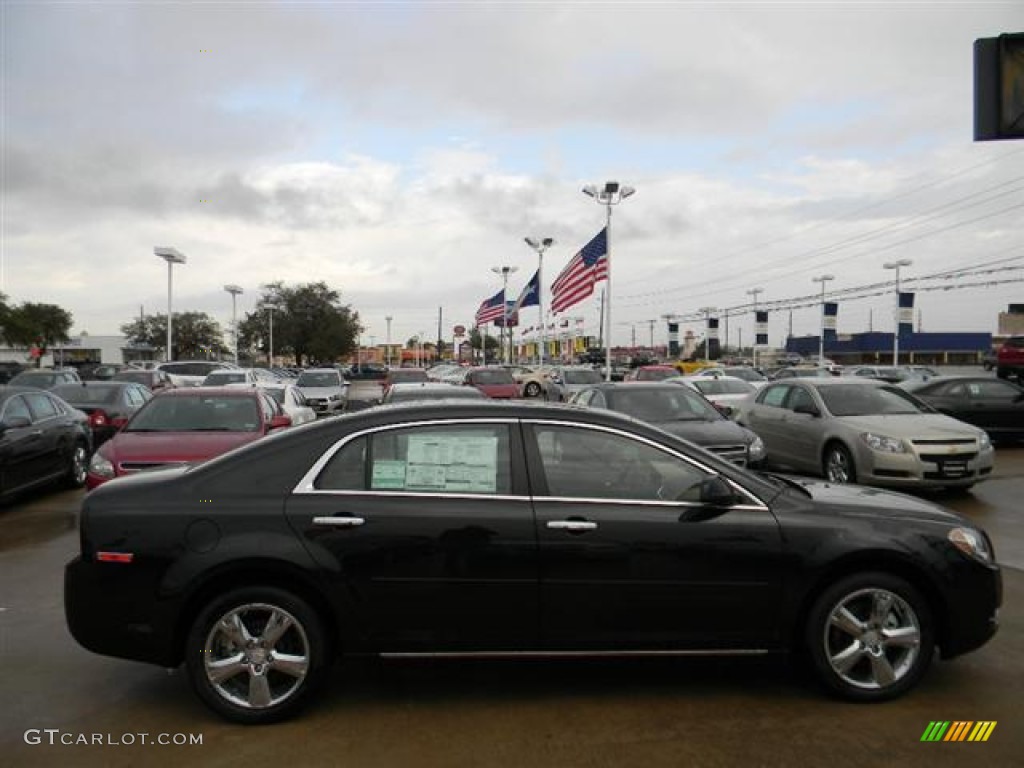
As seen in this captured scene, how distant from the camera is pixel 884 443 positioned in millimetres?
9828

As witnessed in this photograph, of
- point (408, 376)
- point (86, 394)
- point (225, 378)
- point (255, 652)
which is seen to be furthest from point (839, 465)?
point (225, 378)

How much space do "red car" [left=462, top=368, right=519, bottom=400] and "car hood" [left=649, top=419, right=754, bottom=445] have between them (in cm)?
1467

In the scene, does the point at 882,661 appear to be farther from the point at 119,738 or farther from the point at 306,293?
the point at 306,293

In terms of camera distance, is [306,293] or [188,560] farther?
[306,293]

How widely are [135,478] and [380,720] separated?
1840mm

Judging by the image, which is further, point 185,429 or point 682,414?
point 682,414

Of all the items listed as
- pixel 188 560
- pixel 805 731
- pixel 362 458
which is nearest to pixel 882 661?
pixel 805 731

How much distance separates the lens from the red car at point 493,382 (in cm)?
2538

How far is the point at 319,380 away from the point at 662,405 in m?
15.6

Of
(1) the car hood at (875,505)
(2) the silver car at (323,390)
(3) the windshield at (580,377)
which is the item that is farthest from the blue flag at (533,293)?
(1) the car hood at (875,505)

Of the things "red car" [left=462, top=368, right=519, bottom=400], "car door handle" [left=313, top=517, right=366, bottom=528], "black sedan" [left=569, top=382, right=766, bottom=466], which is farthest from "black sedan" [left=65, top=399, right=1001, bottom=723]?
"red car" [left=462, top=368, right=519, bottom=400]

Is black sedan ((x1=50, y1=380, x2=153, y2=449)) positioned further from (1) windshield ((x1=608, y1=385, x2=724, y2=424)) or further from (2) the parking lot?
(2) the parking lot

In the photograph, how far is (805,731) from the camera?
3.76m

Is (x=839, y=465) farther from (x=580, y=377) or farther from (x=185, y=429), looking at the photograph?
(x=580, y=377)
